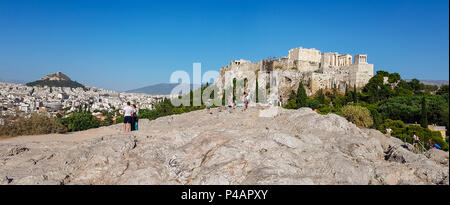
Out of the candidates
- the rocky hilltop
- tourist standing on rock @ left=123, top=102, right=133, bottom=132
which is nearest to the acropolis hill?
tourist standing on rock @ left=123, top=102, right=133, bottom=132

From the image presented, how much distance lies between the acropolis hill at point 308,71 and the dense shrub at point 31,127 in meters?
46.0

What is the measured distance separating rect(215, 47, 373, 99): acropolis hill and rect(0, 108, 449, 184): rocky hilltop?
49.2 metres

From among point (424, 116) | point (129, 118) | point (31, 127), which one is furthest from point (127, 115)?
point (424, 116)

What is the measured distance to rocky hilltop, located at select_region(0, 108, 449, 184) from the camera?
7.75m

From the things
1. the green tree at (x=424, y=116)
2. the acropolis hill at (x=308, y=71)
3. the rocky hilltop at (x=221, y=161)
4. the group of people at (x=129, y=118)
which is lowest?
the green tree at (x=424, y=116)

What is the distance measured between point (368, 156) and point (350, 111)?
18.7 metres

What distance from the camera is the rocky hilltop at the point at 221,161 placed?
775 cm

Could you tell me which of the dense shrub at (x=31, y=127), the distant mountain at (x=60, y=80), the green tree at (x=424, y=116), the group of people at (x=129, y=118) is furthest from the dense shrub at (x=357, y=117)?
the distant mountain at (x=60, y=80)

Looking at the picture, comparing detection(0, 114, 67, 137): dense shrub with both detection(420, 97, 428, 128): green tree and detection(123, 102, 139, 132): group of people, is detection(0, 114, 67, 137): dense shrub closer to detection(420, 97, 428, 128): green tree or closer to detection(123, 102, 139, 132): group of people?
detection(123, 102, 139, 132): group of people

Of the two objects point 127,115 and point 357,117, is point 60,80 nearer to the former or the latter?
point 357,117

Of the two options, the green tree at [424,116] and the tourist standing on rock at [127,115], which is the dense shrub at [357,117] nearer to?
the green tree at [424,116]

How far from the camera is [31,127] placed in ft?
49.0
